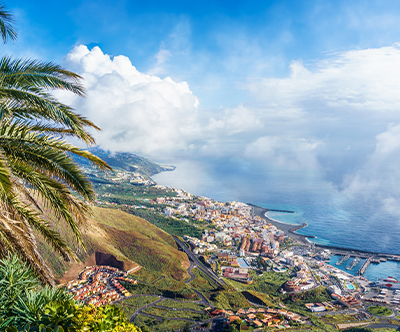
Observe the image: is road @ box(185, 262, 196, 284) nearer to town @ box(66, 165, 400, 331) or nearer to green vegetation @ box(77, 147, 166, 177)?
town @ box(66, 165, 400, 331)

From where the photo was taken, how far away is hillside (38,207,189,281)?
20.3 m

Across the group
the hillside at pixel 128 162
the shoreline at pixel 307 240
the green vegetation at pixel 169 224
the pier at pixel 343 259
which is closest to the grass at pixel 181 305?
the green vegetation at pixel 169 224

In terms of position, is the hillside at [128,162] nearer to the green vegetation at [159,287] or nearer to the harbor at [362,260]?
the green vegetation at [159,287]

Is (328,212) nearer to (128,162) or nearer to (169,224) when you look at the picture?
(169,224)

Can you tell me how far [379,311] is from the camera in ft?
57.1

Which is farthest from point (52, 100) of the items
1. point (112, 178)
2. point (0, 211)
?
point (112, 178)

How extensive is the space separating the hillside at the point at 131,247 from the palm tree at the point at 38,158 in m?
17.3

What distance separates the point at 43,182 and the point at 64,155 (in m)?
0.34

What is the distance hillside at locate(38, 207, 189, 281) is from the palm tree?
17260mm

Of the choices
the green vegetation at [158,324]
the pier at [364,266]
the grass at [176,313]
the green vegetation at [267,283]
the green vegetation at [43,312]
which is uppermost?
the pier at [364,266]

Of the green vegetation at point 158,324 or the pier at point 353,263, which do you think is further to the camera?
the pier at point 353,263

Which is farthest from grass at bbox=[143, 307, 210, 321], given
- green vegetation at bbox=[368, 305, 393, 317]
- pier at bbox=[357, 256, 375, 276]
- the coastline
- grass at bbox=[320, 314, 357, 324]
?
the coastline

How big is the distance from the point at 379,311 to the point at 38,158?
2219 centimetres

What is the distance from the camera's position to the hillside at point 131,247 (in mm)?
20344
